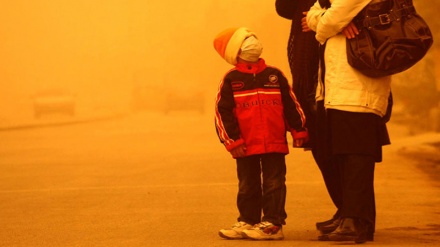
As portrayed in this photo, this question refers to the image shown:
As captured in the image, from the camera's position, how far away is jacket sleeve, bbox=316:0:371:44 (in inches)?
247

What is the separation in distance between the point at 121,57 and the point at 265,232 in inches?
351

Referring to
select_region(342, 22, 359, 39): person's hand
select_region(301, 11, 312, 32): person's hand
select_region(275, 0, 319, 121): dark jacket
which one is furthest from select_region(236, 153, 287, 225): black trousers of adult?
select_region(342, 22, 359, 39): person's hand

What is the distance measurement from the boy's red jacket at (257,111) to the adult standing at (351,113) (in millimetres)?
282

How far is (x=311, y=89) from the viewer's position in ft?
22.0

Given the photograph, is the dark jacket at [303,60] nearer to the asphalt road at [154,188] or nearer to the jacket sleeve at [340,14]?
the jacket sleeve at [340,14]

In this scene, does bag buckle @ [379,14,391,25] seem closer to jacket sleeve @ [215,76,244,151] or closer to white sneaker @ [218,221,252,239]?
jacket sleeve @ [215,76,244,151]

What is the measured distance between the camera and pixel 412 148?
517 inches

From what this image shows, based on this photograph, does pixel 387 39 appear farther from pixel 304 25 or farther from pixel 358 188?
pixel 358 188

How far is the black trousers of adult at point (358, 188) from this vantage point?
249 inches

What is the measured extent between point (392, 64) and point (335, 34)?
1.12ft

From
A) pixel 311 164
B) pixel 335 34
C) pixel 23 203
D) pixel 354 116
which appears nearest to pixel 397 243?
pixel 354 116

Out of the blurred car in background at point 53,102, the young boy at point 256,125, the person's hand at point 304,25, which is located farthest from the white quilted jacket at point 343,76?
the blurred car in background at point 53,102

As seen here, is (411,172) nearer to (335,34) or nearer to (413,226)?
(413,226)

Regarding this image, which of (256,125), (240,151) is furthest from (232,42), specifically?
(240,151)
